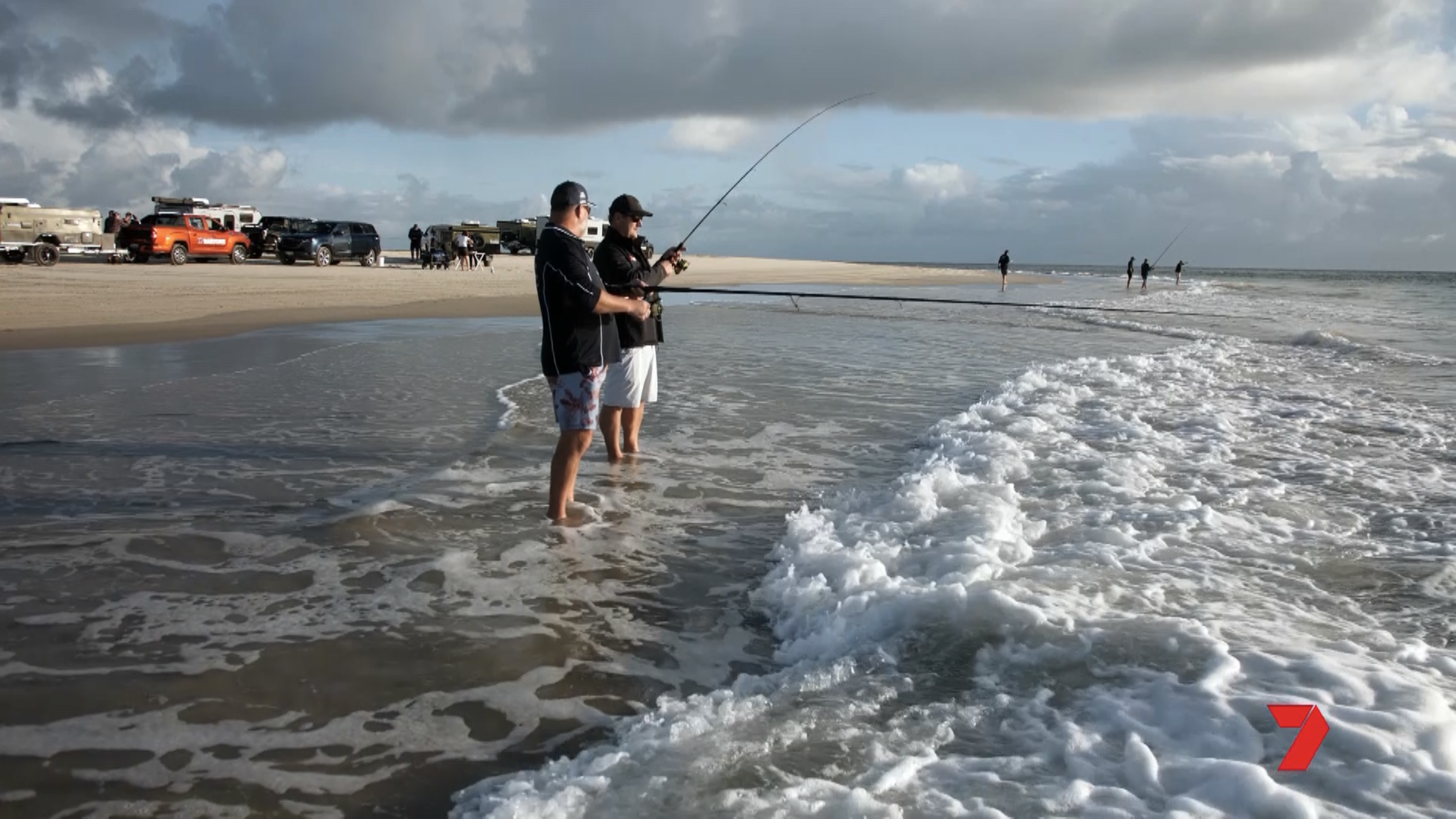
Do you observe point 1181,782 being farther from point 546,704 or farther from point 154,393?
point 154,393

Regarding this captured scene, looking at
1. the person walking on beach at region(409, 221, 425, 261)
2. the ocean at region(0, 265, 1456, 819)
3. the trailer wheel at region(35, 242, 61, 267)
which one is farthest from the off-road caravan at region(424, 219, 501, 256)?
the ocean at region(0, 265, 1456, 819)

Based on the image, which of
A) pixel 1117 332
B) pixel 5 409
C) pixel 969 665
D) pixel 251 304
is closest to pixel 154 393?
pixel 5 409

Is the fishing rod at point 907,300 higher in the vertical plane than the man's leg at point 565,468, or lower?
higher

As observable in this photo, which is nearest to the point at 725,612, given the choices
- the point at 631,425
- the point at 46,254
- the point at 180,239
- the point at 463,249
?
the point at 631,425

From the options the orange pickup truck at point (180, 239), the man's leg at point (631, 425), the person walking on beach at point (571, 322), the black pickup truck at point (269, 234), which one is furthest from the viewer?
the black pickup truck at point (269, 234)

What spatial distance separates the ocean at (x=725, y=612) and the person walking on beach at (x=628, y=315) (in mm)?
476

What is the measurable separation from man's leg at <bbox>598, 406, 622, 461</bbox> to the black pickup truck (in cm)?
3023

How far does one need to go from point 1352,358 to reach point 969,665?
14433 millimetres

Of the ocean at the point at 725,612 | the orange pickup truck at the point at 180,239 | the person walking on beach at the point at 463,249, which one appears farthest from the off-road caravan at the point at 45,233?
the ocean at the point at 725,612

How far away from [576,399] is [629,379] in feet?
4.58

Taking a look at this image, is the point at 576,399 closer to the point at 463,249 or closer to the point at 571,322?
the point at 571,322

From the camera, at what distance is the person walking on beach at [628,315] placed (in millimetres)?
6047

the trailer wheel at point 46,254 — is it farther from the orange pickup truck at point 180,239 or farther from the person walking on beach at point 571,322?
the person walking on beach at point 571,322

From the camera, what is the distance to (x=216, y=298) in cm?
1953
